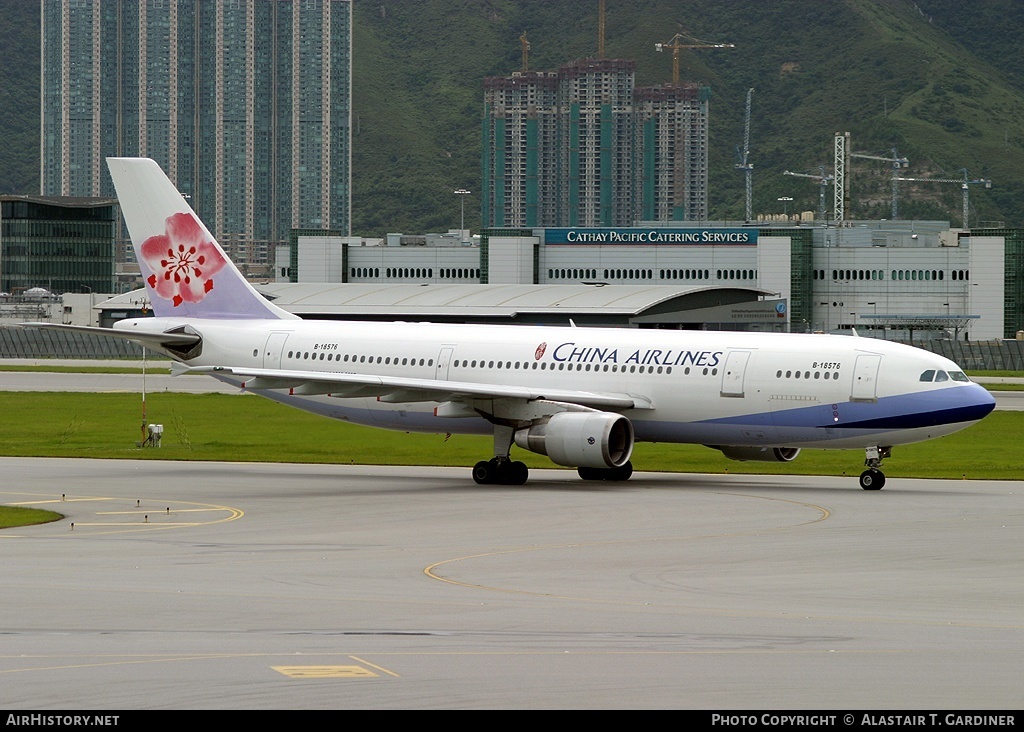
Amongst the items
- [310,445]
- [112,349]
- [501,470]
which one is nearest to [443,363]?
[501,470]

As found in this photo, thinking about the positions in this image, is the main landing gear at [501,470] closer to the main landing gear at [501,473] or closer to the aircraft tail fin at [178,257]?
the main landing gear at [501,473]

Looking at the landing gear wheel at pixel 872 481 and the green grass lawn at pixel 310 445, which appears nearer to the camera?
the landing gear wheel at pixel 872 481

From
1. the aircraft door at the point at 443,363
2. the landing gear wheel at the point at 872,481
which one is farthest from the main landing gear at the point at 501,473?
the landing gear wheel at the point at 872,481

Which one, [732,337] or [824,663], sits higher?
[732,337]

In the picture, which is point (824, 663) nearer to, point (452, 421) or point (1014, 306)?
point (452, 421)

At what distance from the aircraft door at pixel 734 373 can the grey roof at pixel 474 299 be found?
78228 mm

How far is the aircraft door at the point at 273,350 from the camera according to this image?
4809cm

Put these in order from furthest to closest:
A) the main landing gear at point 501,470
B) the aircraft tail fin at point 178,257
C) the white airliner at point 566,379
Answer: the aircraft tail fin at point 178,257
the main landing gear at point 501,470
the white airliner at point 566,379

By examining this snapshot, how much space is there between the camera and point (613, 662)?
57.2ft

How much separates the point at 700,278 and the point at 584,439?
385ft

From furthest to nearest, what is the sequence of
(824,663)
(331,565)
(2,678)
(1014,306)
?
(1014,306), (331,565), (824,663), (2,678)
